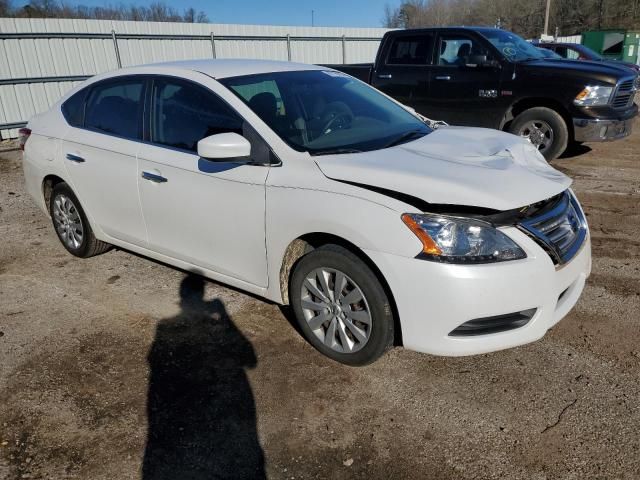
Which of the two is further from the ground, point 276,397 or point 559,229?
point 559,229

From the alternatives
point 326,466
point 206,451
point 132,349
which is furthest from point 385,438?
point 132,349

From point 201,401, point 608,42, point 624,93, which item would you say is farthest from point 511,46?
point 608,42

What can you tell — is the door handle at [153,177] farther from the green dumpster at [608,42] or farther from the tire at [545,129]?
the green dumpster at [608,42]

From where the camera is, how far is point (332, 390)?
295 cm

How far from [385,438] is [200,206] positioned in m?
1.85

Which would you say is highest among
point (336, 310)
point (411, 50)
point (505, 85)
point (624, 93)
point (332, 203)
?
point (411, 50)

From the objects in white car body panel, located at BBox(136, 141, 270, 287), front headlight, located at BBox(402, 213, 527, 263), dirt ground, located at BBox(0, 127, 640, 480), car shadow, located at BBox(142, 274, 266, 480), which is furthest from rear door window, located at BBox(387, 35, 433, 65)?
front headlight, located at BBox(402, 213, 527, 263)

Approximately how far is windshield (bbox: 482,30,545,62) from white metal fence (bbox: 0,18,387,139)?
817 centimetres

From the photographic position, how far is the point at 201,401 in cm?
289

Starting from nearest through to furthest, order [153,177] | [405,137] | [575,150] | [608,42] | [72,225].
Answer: [405,137]
[153,177]
[72,225]
[575,150]
[608,42]

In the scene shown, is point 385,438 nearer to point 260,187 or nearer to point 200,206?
point 260,187

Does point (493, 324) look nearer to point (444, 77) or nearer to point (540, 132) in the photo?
point (540, 132)

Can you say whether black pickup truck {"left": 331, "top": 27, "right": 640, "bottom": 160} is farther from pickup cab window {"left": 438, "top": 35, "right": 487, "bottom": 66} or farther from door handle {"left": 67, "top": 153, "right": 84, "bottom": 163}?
door handle {"left": 67, "top": 153, "right": 84, "bottom": 163}

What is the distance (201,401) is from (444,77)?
275 inches
